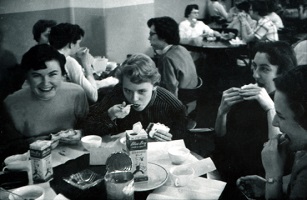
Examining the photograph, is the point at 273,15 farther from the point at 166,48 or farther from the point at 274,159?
the point at 274,159

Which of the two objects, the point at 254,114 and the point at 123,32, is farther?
the point at 123,32

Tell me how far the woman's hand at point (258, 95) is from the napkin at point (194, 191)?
76cm

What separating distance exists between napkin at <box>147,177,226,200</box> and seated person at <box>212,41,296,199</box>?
1.91 feet

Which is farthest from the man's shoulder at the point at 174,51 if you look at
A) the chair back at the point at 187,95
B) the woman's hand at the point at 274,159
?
the woman's hand at the point at 274,159

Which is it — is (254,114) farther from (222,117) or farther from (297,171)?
(297,171)

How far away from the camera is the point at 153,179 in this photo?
1.24m

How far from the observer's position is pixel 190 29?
5059 mm

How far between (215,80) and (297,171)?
10.5 feet

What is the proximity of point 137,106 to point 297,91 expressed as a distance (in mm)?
934

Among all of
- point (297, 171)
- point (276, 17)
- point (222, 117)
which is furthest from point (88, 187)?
point (276, 17)

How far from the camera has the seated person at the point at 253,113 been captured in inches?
73.4

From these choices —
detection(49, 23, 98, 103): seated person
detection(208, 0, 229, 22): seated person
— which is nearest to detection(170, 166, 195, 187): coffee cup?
detection(49, 23, 98, 103): seated person

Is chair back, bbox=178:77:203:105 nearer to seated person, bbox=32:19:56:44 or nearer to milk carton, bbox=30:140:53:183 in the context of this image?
seated person, bbox=32:19:56:44

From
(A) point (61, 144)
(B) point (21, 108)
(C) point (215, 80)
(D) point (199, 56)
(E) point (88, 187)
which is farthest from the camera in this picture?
(D) point (199, 56)
